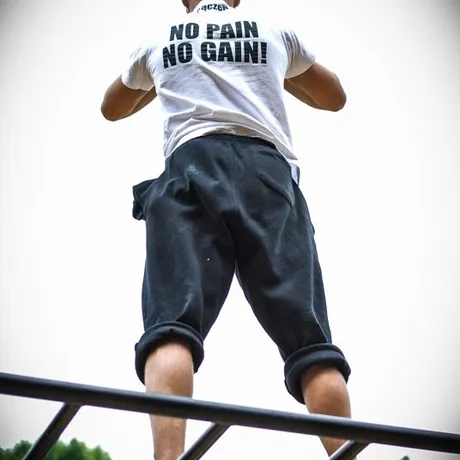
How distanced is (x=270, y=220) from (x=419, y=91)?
2.98m

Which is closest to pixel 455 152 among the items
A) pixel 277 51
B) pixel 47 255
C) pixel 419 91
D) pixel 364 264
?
pixel 419 91

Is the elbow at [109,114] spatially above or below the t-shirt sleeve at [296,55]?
below

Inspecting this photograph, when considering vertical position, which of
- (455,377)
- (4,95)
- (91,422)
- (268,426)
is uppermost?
(4,95)

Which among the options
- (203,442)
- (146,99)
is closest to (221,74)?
(146,99)

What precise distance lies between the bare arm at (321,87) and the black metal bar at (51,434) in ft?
3.03

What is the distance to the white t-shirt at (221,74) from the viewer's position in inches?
57.1

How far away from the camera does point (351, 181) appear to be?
13.5 ft

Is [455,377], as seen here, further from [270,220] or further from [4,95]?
[270,220]

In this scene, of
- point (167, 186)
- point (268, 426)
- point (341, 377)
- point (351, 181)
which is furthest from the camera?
point (351, 181)

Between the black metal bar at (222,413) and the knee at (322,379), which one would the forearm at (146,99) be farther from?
the black metal bar at (222,413)

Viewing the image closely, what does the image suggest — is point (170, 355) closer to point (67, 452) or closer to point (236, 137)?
point (236, 137)

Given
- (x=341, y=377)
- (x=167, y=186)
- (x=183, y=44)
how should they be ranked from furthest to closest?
(x=183, y=44), (x=167, y=186), (x=341, y=377)

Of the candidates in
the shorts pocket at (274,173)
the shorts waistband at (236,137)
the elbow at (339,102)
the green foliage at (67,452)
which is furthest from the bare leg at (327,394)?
the green foliage at (67,452)

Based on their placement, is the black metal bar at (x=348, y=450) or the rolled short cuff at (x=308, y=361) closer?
the black metal bar at (x=348, y=450)
